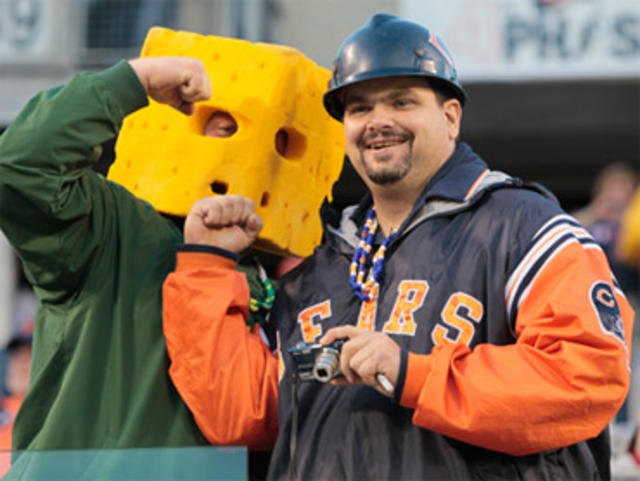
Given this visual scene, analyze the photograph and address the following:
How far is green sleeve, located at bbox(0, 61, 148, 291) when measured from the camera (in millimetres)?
3133

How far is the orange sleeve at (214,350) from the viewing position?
3357 mm

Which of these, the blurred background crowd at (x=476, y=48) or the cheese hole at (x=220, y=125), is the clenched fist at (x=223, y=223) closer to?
the cheese hole at (x=220, y=125)

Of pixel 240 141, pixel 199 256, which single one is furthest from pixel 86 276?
pixel 240 141

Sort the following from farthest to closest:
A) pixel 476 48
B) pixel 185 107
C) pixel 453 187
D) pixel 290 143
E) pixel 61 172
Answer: pixel 476 48, pixel 290 143, pixel 185 107, pixel 453 187, pixel 61 172

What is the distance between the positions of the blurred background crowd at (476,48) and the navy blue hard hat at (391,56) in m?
7.04

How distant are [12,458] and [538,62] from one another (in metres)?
9.08

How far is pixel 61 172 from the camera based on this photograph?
10.5 ft

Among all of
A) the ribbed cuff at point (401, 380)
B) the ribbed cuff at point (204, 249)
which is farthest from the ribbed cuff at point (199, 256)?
the ribbed cuff at point (401, 380)

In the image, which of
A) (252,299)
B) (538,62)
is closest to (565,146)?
(538,62)

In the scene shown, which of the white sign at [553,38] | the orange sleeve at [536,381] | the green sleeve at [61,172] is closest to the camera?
the orange sleeve at [536,381]

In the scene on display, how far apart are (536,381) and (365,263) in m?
0.75

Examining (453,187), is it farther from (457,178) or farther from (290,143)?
(290,143)

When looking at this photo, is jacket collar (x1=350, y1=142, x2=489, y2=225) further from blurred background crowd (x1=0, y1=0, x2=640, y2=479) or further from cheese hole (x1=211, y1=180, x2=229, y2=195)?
blurred background crowd (x1=0, y1=0, x2=640, y2=479)

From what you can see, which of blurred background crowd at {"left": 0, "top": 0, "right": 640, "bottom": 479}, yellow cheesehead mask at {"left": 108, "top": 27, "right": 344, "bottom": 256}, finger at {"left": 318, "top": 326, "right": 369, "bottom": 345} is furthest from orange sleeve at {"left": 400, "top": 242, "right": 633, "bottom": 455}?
blurred background crowd at {"left": 0, "top": 0, "right": 640, "bottom": 479}
